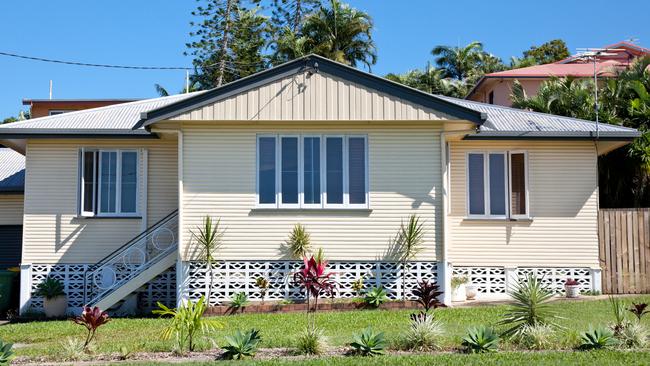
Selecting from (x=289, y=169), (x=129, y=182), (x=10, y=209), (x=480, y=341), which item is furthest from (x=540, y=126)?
(x=10, y=209)

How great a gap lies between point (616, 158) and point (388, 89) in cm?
831

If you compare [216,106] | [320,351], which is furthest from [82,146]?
[320,351]

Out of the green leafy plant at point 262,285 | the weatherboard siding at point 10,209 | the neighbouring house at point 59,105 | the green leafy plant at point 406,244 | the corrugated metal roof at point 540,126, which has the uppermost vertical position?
the neighbouring house at point 59,105

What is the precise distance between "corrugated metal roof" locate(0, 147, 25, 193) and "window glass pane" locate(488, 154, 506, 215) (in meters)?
12.2

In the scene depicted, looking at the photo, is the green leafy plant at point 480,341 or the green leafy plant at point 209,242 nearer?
the green leafy plant at point 480,341

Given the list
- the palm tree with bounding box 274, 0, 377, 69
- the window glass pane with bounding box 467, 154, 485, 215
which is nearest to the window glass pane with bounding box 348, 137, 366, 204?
the window glass pane with bounding box 467, 154, 485, 215

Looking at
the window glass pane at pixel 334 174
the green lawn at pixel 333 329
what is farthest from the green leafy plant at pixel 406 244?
the window glass pane at pixel 334 174

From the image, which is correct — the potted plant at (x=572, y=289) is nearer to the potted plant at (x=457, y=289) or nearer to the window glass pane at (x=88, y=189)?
the potted plant at (x=457, y=289)

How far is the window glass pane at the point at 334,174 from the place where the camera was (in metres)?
15.5

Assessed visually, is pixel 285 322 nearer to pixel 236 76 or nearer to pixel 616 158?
pixel 616 158

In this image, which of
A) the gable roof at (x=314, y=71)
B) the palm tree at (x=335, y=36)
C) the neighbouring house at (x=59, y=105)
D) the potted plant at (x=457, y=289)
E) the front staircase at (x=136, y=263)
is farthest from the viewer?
the palm tree at (x=335, y=36)

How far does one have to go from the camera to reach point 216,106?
15109 millimetres

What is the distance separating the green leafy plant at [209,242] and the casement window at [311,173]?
112cm

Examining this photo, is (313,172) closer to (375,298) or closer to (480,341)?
(375,298)
